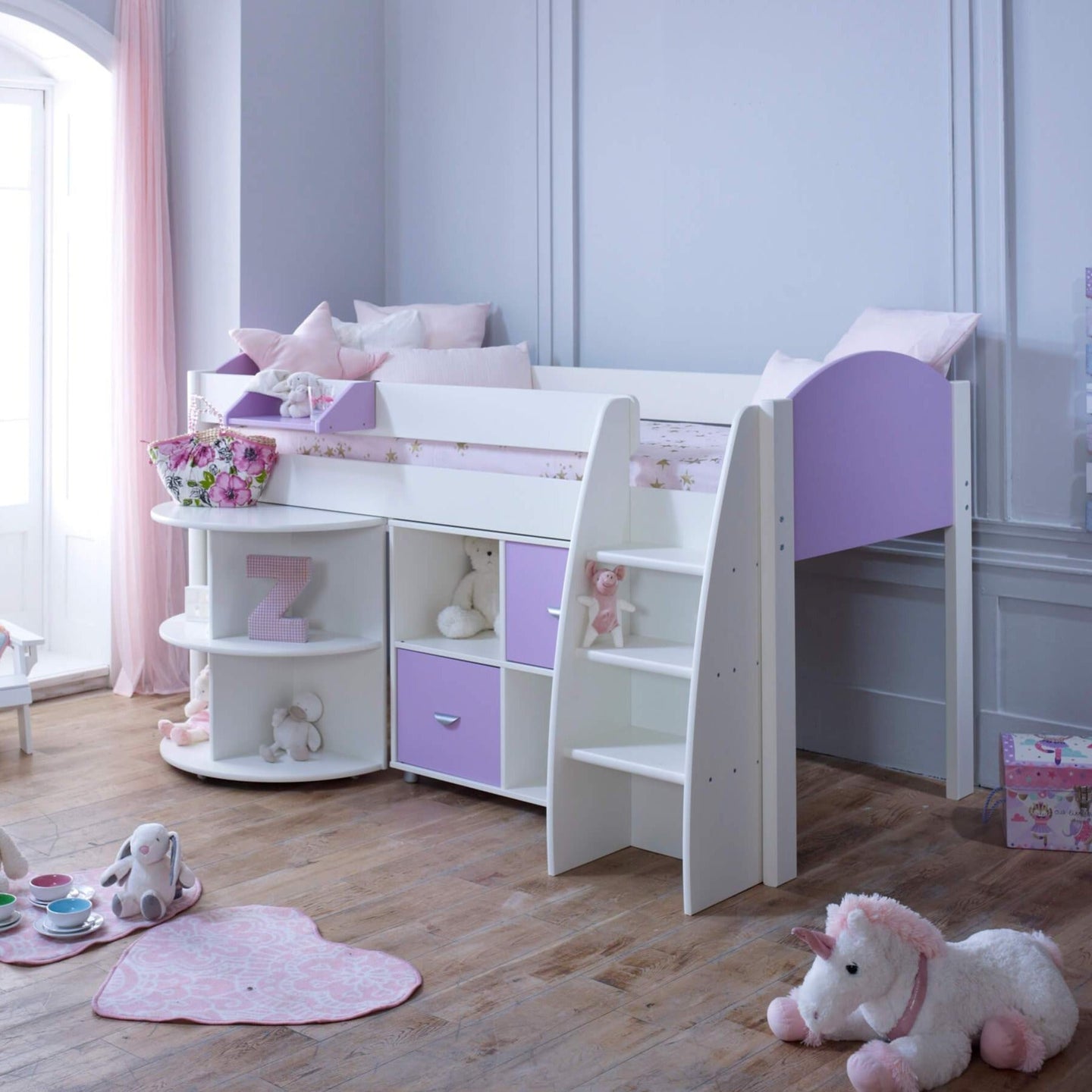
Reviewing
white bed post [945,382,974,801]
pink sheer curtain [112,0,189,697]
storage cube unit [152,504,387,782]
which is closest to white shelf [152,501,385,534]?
storage cube unit [152,504,387,782]

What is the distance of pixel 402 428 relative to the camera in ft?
10.5

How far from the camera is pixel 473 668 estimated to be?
310cm

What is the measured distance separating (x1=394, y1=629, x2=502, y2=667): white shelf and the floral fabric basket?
0.55 m

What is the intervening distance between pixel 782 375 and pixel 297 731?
1396mm

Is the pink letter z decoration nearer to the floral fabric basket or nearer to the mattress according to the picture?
the floral fabric basket

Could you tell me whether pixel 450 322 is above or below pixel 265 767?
above

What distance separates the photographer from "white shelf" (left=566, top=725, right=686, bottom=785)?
8.49 feet

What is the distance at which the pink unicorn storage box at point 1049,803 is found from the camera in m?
2.83

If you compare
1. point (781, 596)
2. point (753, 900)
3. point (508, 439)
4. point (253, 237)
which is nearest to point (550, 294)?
point (253, 237)

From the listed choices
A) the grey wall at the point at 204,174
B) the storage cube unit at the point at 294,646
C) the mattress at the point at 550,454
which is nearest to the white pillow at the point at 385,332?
the grey wall at the point at 204,174

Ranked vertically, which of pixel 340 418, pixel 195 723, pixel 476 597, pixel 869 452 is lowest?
pixel 195 723

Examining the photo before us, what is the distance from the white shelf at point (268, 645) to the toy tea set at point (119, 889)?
2.18ft

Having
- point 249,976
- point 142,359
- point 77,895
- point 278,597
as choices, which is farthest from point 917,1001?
point 142,359

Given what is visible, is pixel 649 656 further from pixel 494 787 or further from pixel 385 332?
pixel 385 332
